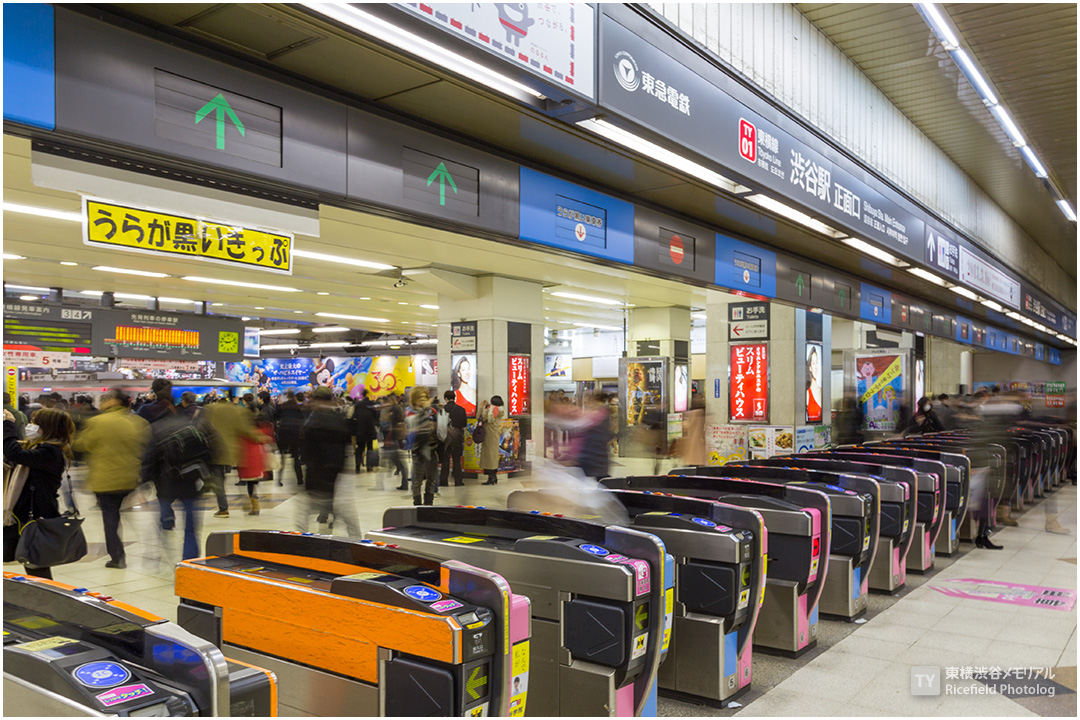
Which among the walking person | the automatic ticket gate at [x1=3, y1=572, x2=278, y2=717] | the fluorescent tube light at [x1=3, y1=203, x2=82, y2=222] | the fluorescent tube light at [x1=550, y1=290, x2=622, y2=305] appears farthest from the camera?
the fluorescent tube light at [x1=550, y1=290, x2=622, y2=305]

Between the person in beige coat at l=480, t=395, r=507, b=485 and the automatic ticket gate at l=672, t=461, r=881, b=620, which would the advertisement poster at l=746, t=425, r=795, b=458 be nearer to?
the person in beige coat at l=480, t=395, r=507, b=485

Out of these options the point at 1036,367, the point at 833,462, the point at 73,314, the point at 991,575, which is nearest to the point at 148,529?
the point at 73,314

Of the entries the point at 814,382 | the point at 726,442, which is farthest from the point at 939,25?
the point at 726,442

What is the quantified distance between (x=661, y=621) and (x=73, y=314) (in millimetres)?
12371

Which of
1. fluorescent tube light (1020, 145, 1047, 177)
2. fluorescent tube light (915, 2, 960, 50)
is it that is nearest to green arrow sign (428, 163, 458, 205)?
fluorescent tube light (915, 2, 960, 50)

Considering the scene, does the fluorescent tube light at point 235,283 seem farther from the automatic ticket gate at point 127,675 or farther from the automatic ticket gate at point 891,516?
the automatic ticket gate at point 127,675

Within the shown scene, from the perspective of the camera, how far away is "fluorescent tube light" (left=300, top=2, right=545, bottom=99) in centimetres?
233

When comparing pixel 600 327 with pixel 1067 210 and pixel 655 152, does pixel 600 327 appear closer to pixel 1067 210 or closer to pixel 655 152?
pixel 1067 210

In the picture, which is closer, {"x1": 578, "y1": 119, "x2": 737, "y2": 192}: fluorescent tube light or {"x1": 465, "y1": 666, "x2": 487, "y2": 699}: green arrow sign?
{"x1": 465, "y1": 666, "x2": 487, "y2": 699}: green arrow sign

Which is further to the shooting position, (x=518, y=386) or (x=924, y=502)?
(x=518, y=386)

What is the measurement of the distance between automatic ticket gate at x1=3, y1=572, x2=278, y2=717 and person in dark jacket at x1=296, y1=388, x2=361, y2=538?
4.06m

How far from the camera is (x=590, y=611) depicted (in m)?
2.76

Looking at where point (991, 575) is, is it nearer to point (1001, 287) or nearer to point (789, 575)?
point (789, 575)

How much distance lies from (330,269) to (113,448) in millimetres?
5602
